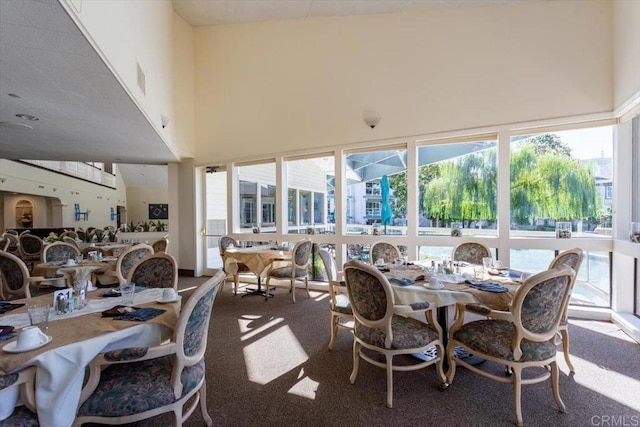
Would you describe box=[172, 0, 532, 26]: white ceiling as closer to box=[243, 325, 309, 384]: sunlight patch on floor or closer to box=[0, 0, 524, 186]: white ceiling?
box=[0, 0, 524, 186]: white ceiling

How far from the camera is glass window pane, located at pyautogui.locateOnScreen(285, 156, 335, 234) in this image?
19.2ft

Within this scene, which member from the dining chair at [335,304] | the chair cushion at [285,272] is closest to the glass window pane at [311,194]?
the chair cushion at [285,272]

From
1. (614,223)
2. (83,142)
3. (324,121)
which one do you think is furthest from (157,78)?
(614,223)

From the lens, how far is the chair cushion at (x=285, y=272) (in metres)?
5.03

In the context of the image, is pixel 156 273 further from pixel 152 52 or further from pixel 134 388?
pixel 152 52

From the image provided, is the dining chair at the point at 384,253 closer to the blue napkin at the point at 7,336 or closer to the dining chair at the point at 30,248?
the blue napkin at the point at 7,336

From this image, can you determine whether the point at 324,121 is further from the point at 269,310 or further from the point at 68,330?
the point at 68,330

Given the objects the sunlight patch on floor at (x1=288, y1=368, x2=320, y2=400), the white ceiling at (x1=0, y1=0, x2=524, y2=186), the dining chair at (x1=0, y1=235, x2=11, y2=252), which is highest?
the white ceiling at (x1=0, y1=0, x2=524, y2=186)

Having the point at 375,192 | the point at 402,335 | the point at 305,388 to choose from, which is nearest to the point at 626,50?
the point at 375,192

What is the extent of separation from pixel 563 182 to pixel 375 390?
12.5ft

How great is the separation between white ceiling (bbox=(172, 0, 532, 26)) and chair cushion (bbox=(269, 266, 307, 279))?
4346 millimetres

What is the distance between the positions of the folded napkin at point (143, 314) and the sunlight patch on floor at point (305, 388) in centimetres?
120

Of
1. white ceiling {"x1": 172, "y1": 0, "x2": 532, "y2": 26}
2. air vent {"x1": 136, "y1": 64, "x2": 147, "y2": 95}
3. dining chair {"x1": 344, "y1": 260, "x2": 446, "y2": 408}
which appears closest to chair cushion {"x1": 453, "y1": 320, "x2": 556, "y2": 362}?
dining chair {"x1": 344, "y1": 260, "x2": 446, "y2": 408}

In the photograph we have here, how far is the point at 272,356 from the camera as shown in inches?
121
